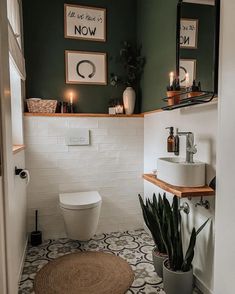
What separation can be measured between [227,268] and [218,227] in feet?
0.68

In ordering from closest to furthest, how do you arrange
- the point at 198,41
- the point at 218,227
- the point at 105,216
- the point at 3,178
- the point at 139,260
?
the point at 3,178, the point at 218,227, the point at 198,41, the point at 139,260, the point at 105,216

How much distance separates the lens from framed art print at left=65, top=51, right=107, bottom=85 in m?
2.76

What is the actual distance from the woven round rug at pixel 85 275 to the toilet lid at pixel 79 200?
1.51 feet

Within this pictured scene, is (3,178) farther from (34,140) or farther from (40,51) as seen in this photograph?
(40,51)

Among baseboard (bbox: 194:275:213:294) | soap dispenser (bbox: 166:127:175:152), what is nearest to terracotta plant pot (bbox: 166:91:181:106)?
soap dispenser (bbox: 166:127:175:152)

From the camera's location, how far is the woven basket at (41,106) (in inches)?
99.2

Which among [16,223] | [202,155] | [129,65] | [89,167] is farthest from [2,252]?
[129,65]

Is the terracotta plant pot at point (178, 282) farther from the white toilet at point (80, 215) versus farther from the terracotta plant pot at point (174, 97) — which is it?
the terracotta plant pot at point (174, 97)

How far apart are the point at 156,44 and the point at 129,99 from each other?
0.62 metres

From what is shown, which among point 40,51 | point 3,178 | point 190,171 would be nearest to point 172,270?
point 190,171

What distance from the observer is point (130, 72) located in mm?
2824

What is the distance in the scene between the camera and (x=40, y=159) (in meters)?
2.58

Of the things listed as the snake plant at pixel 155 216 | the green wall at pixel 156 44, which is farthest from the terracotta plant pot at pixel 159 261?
the green wall at pixel 156 44

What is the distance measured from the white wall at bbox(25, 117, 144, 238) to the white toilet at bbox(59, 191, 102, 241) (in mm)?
357
